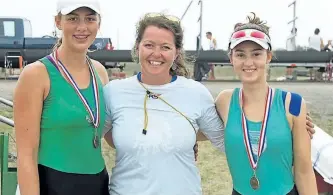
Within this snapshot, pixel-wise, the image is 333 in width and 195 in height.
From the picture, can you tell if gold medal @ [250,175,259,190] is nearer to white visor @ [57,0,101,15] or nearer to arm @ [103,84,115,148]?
arm @ [103,84,115,148]

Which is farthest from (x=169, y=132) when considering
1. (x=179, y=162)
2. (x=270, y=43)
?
(x=270, y=43)

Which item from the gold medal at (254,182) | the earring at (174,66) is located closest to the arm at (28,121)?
the earring at (174,66)

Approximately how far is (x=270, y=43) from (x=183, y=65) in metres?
0.48

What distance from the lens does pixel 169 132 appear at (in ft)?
8.03

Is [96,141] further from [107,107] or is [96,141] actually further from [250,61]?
[250,61]

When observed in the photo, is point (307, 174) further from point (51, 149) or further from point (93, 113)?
point (51, 149)

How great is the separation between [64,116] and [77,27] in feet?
1.47

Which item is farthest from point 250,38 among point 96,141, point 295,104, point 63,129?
point 63,129

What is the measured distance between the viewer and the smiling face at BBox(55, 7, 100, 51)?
2477 mm

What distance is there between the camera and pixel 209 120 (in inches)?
105

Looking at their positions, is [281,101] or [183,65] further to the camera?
[183,65]

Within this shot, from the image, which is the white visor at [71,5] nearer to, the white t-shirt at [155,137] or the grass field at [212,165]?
the white t-shirt at [155,137]

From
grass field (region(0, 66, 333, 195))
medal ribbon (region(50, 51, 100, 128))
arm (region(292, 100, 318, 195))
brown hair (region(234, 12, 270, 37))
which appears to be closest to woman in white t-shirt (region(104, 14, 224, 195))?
medal ribbon (region(50, 51, 100, 128))

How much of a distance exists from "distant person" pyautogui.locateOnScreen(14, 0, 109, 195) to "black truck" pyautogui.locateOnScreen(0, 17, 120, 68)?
12.9 metres
